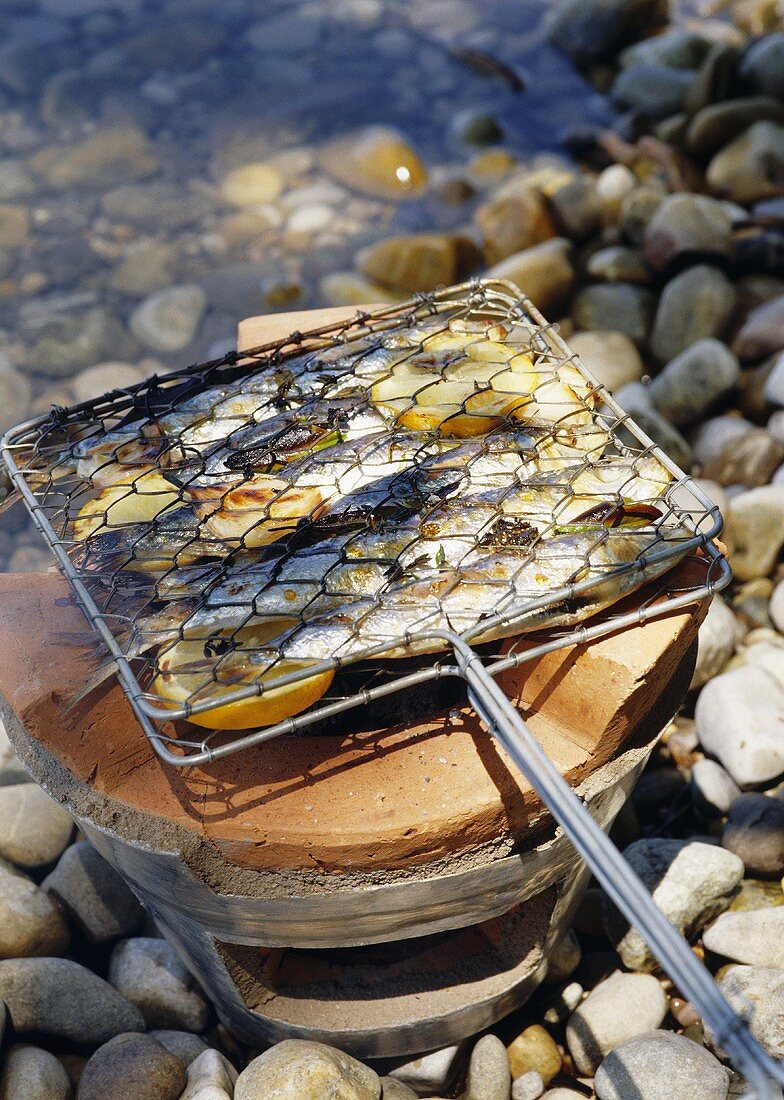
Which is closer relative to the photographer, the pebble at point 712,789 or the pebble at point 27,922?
the pebble at point 27,922

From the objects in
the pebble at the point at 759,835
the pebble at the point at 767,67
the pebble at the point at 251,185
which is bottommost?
the pebble at the point at 759,835

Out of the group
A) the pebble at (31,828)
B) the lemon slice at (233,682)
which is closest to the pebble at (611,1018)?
the lemon slice at (233,682)

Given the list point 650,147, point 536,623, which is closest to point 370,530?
point 536,623

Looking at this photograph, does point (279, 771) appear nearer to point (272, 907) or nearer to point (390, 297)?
point (272, 907)

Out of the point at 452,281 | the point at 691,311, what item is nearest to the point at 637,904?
the point at 691,311

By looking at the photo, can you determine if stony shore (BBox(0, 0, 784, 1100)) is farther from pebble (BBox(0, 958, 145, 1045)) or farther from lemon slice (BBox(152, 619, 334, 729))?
lemon slice (BBox(152, 619, 334, 729))

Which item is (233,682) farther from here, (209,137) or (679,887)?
(209,137)

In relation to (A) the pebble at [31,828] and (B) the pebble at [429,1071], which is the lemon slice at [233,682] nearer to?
(B) the pebble at [429,1071]
